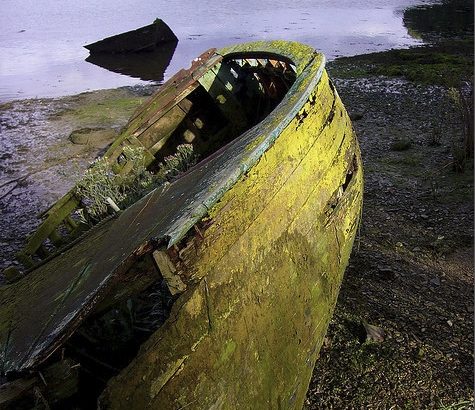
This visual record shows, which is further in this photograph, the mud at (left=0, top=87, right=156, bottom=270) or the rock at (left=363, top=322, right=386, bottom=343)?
the mud at (left=0, top=87, right=156, bottom=270)

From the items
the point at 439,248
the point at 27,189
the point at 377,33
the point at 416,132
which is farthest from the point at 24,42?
the point at 439,248

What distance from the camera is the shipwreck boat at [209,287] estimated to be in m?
1.95

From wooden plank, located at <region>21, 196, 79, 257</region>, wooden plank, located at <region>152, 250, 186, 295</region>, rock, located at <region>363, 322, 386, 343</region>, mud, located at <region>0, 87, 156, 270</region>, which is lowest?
mud, located at <region>0, 87, 156, 270</region>

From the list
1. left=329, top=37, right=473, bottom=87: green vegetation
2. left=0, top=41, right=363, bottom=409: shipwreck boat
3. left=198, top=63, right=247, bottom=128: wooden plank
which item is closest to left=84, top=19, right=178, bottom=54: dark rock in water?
left=329, top=37, right=473, bottom=87: green vegetation

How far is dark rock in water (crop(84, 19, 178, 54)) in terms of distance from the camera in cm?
2409

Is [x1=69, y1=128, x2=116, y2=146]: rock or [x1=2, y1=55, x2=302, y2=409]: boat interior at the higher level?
[x1=2, y1=55, x2=302, y2=409]: boat interior

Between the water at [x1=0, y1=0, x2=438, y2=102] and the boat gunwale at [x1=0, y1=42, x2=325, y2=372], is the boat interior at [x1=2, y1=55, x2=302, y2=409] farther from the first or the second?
the water at [x1=0, y1=0, x2=438, y2=102]

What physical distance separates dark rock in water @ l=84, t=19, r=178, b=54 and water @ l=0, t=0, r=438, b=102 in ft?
4.22

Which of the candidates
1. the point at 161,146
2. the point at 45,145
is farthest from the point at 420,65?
the point at 161,146

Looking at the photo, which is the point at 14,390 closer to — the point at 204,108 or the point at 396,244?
the point at 396,244

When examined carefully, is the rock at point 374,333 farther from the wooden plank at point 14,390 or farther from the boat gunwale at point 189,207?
the wooden plank at point 14,390

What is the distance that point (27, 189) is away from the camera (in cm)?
778

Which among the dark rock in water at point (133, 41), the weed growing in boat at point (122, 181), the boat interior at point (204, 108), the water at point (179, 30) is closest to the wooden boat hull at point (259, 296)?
the weed growing in boat at point (122, 181)

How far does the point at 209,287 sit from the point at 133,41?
24621 mm
